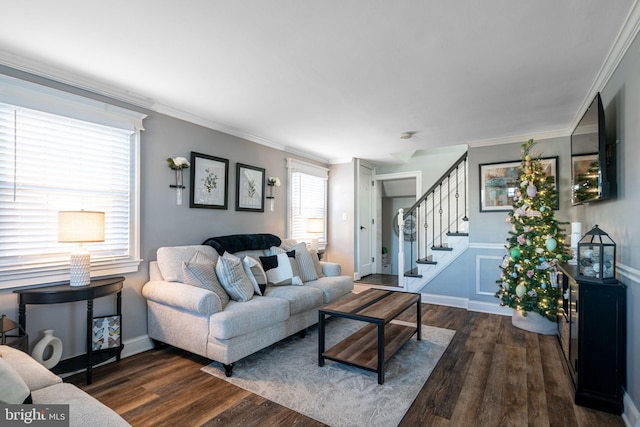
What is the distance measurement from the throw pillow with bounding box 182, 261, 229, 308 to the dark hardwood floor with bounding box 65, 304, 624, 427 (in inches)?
24.3

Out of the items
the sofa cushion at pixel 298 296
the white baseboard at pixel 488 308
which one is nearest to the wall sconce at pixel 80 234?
the sofa cushion at pixel 298 296

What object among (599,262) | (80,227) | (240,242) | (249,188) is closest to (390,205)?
(249,188)

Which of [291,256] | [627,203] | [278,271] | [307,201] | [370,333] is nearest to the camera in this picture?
[627,203]

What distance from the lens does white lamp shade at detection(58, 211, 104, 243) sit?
93.4 inches

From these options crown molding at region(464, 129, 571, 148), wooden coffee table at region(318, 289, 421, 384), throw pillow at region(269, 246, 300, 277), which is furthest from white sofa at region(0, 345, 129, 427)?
crown molding at region(464, 129, 571, 148)

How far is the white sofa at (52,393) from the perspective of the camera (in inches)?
46.7

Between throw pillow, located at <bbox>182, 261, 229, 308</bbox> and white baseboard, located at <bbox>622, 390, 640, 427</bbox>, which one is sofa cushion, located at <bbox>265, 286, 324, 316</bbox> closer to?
throw pillow, located at <bbox>182, 261, 229, 308</bbox>

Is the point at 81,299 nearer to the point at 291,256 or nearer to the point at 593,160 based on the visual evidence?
the point at 291,256

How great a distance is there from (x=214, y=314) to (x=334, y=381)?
3.55 ft

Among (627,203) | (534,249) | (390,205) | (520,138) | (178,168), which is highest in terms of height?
(520,138)

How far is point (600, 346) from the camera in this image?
209cm

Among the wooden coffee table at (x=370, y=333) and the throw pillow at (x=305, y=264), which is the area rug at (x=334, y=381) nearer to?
the wooden coffee table at (x=370, y=333)

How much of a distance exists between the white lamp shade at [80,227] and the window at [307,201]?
280cm

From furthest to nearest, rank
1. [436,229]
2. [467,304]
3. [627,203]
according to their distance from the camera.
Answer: [436,229]
[467,304]
[627,203]
